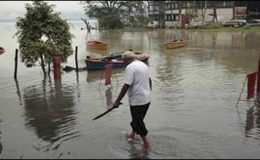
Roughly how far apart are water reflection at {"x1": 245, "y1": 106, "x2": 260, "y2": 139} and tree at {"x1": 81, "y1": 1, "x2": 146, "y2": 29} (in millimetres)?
98936

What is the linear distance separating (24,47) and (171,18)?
3730 inches

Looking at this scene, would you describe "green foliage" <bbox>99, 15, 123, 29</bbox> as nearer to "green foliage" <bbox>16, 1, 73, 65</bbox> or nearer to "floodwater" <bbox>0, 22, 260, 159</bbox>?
"green foliage" <bbox>16, 1, 73, 65</bbox>

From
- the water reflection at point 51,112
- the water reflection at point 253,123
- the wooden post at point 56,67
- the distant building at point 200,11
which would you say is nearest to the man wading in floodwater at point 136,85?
the water reflection at point 51,112

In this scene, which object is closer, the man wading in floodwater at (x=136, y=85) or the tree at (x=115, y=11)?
the man wading in floodwater at (x=136, y=85)

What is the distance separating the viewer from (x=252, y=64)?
26953mm

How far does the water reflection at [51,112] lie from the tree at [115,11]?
303 feet

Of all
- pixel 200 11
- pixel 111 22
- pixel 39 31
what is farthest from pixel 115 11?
pixel 39 31

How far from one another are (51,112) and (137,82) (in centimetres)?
582

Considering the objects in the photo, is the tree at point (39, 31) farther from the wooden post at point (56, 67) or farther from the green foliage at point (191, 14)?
the green foliage at point (191, 14)

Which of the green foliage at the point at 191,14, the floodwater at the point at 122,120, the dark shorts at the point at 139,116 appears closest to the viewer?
the dark shorts at the point at 139,116

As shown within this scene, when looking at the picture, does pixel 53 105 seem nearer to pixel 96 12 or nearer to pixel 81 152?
pixel 81 152

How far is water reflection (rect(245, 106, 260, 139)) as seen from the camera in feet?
34.6

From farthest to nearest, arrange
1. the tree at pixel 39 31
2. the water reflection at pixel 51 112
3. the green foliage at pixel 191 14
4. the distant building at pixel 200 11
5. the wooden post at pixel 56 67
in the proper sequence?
the green foliage at pixel 191 14, the distant building at pixel 200 11, the tree at pixel 39 31, the wooden post at pixel 56 67, the water reflection at pixel 51 112

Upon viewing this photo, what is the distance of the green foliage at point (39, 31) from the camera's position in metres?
23.2
